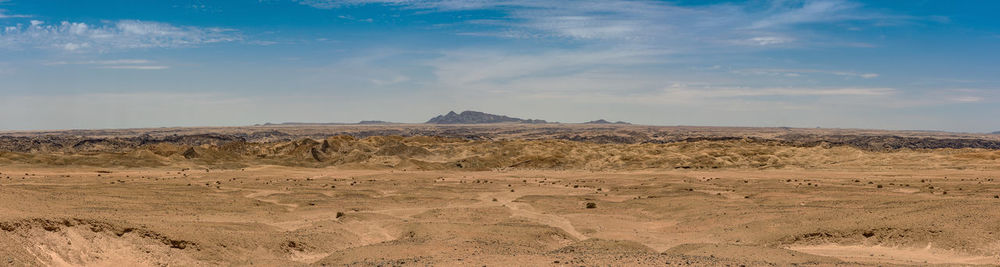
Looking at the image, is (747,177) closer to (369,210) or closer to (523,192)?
(523,192)

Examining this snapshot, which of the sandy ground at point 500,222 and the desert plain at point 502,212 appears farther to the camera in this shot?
the desert plain at point 502,212

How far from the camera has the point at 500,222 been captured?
34.1 meters

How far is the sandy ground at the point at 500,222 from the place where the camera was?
72.5 ft

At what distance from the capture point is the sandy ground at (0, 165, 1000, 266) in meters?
22.1

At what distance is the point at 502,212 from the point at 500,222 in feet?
17.6

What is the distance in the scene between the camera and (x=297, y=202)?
43219mm

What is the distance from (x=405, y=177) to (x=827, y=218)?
44.8m

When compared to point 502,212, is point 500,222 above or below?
above

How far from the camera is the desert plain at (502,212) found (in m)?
22.5

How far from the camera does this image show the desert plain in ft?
73.7

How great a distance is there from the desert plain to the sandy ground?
10 cm

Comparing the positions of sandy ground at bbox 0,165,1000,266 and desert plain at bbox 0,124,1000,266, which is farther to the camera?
desert plain at bbox 0,124,1000,266

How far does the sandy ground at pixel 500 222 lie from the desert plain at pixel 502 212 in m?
0.10

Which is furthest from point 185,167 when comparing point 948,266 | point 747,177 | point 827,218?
point 948,266
